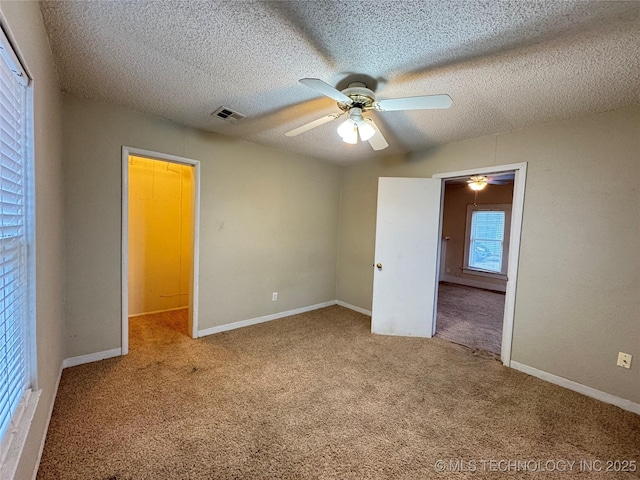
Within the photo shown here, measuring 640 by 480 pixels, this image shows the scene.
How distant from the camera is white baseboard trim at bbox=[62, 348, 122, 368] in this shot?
2434 mm

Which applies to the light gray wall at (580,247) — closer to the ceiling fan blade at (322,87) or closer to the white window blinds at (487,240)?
the ceiling fan blade at (322,87)

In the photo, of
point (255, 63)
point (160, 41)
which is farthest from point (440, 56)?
point (160, 41)

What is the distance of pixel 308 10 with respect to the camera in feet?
4.36

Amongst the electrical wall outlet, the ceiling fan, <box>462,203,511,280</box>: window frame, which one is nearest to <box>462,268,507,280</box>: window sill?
<box>462,203,511,280</box>: window frame

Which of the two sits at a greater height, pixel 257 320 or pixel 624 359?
pixel 624 359

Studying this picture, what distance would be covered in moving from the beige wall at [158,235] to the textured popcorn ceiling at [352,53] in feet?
5.11

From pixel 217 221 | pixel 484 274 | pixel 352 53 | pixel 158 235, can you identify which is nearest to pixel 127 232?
pixel 217 221

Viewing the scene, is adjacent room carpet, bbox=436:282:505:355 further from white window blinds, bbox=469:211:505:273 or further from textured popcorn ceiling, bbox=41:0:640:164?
textured popcorn ceiling, bbox=41:0:640:164

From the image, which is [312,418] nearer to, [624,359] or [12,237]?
[12,237]

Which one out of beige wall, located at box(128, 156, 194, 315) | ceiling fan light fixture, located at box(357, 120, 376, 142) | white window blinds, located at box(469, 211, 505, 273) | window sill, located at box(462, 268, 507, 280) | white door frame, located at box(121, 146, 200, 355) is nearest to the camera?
ceiling fan light fixture, located at box(357, 120, 376, 142)

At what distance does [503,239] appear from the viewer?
6215mm

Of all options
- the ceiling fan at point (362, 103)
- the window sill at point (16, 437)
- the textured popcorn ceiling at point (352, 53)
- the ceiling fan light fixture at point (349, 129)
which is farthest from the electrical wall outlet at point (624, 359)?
the window sill at point (16, 437)

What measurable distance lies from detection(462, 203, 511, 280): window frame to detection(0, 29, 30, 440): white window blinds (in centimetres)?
700

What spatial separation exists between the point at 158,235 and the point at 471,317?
4.84 meters
